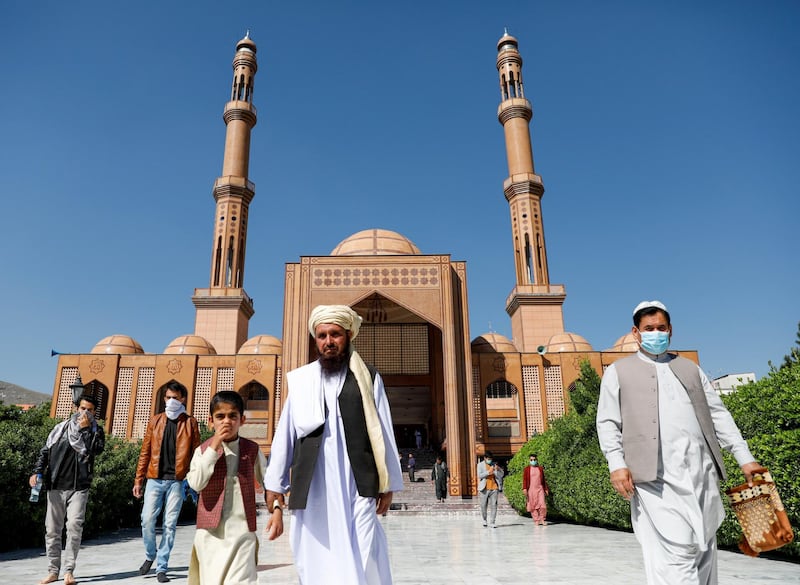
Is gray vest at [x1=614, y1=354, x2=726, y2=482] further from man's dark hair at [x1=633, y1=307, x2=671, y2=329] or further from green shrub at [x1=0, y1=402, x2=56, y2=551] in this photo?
green shrub at [x1=0, y1=402, x2=56, y2=551]

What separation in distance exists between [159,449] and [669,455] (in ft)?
11.3

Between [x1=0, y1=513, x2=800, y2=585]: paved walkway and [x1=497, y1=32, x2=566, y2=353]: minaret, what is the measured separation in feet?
53.2

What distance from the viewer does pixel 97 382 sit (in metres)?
20.9

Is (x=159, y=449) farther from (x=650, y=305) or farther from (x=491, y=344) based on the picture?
(x=491, y=344)

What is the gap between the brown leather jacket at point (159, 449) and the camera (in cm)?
414

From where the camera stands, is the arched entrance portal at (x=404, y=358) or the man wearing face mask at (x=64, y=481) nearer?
the man wearing face mask at (x=64, y=481)

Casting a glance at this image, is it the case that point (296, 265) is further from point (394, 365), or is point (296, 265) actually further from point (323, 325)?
point (323, 325)

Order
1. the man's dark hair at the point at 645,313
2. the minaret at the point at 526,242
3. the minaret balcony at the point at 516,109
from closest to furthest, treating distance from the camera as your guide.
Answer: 1. the man's dark hair at the point at 645,313
2. the minaret at the point at 526,242
3. the minaret balcony at the point at 516,109

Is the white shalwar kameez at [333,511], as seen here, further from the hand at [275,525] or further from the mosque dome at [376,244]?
the mosque dome at [376,244]

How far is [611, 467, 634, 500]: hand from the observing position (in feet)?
7.59

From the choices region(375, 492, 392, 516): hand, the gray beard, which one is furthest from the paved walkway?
the gray beard

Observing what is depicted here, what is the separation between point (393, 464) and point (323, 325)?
67 centimetres

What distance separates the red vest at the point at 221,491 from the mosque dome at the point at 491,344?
17472 millimetres

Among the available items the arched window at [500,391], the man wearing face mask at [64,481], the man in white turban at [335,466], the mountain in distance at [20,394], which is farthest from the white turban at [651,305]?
the mountain in distance at [20,394]
